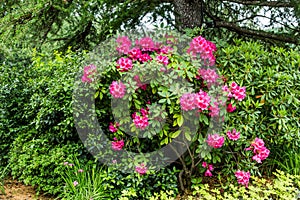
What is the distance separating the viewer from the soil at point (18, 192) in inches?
116

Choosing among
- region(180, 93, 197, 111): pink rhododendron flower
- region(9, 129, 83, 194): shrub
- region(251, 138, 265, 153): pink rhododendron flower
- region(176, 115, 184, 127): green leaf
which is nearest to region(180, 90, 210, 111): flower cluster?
region(180, 93, 197, 111): pink rhododendron flower

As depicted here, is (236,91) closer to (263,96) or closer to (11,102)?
(263,96)

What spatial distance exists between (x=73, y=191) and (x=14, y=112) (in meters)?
1.58

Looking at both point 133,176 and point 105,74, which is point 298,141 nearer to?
point 133,176

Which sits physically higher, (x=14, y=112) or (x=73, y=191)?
(x=14, y=112)

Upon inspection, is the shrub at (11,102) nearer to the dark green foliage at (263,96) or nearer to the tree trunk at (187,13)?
the tree trunk at (187,13)

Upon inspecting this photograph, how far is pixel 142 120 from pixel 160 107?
0.62ft

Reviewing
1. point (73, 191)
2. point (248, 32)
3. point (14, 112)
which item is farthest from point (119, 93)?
point (248, 32)

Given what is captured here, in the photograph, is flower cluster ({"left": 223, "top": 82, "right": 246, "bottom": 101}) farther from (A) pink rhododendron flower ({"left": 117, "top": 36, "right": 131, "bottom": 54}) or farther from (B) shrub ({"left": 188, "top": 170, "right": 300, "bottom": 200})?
(A) pink rhododendron flower ({"left": 117, "top": 36, "right": 131, "bottom": 54})

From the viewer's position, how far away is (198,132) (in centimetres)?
282

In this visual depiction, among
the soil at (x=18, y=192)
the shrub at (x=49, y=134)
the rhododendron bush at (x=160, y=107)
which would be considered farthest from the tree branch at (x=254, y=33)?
the soil at (x=18, y=192)

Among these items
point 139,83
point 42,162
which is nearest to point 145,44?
point 139,83

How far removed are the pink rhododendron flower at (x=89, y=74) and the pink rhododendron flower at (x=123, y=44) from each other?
0.29 metres

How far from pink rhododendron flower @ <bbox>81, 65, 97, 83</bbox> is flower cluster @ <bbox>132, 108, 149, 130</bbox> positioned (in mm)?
483
